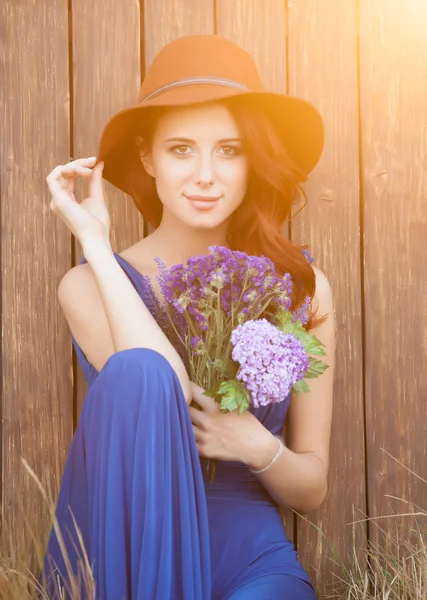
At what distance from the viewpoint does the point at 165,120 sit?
214 cm

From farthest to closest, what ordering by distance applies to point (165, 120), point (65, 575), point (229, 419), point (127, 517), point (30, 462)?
1. point (30, 462)
2. point (165, 120)
3. point (229, 419)
4. point (65, 575)
5. point (127, 517)

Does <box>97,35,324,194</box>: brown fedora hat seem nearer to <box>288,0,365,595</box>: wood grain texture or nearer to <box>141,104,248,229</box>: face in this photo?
<box>141,104,248,229</box>: face

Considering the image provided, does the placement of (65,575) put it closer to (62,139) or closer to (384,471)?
(384,471)

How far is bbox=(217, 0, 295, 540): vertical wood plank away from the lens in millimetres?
2531

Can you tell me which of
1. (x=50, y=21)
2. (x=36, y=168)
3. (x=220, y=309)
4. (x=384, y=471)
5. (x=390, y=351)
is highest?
(x=50, y=21)

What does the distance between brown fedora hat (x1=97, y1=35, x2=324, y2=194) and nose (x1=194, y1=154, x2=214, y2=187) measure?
0.50 feet

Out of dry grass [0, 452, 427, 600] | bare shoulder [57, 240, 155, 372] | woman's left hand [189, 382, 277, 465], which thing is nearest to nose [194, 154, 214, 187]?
bare shoulder [57, 240, 155, 372]

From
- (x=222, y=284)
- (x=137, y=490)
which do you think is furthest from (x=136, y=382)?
(x=222, y=284)

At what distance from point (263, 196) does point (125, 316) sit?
0.62 meters

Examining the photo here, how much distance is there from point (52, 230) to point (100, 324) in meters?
0.59

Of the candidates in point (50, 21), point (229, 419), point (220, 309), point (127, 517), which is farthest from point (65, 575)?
point (50, 21)

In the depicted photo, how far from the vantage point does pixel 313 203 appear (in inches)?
99.7

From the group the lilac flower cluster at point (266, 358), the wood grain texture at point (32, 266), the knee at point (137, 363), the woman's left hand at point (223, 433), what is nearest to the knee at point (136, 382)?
the knee at point (137, 363)

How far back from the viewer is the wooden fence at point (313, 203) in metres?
2.50
